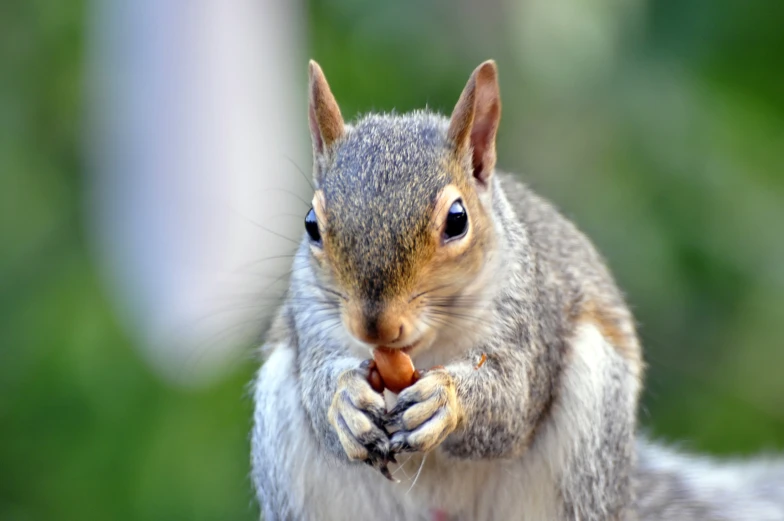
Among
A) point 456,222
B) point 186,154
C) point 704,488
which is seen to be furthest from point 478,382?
Result: point 186,154

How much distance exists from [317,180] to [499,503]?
2.08 feet

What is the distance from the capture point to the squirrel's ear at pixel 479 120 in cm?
150

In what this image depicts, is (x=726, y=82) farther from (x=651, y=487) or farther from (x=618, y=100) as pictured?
(x=651, y=487)

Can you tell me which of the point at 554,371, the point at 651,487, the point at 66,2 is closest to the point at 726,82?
the point at 651,487

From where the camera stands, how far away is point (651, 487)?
211 centimetres

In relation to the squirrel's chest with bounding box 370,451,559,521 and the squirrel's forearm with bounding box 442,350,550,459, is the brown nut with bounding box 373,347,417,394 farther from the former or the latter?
the squirrel's chest with bounding box 370,451,559,521

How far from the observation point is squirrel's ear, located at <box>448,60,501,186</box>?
1504 millimetres

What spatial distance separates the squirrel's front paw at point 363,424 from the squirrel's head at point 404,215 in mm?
97

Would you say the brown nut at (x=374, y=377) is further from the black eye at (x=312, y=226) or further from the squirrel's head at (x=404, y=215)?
the black eye at (x=312, y=226)

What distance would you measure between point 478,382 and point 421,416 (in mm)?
173

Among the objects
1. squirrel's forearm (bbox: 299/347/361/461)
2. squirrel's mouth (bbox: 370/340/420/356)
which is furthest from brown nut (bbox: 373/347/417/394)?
squirrel's forearm (bbox: 299/347/361/461)

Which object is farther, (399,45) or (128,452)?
(399,45)

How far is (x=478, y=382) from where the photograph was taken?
1.60 m

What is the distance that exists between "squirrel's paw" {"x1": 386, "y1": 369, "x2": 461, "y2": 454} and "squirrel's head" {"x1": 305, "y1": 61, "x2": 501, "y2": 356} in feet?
0.21
